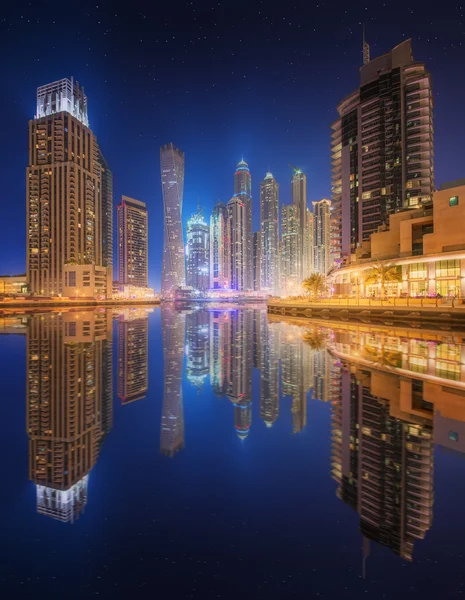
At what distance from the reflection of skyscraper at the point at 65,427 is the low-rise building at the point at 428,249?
52.8 m

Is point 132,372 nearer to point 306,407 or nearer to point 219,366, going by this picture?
point 219,366

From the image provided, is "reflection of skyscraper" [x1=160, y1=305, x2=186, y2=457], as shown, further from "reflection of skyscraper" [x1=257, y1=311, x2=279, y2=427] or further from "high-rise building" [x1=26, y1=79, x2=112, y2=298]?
"high-rise building" [x1=26, y1=79, x2=112, y2=298]

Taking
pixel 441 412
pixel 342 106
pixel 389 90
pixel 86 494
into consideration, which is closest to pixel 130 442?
A: pixel 86 494

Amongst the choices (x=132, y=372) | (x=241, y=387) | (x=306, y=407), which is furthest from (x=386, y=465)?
(x=132, y=372)

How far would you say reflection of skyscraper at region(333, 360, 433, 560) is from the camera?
414cm

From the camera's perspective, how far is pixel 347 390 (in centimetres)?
963

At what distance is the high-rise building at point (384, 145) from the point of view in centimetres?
9219

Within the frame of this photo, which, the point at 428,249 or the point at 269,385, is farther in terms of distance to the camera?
the point at 428,249

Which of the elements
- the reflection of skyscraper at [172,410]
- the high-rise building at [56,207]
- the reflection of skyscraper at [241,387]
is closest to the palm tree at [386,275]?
the reflection of skyscraper at [241,387]

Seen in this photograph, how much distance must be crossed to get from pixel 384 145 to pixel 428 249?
188 feet

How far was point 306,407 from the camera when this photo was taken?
8695 mm

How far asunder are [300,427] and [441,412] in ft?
10.7

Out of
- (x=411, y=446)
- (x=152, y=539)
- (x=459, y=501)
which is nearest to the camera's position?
(x=152, y=539)

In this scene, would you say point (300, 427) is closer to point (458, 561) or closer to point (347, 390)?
point (347, 390)
